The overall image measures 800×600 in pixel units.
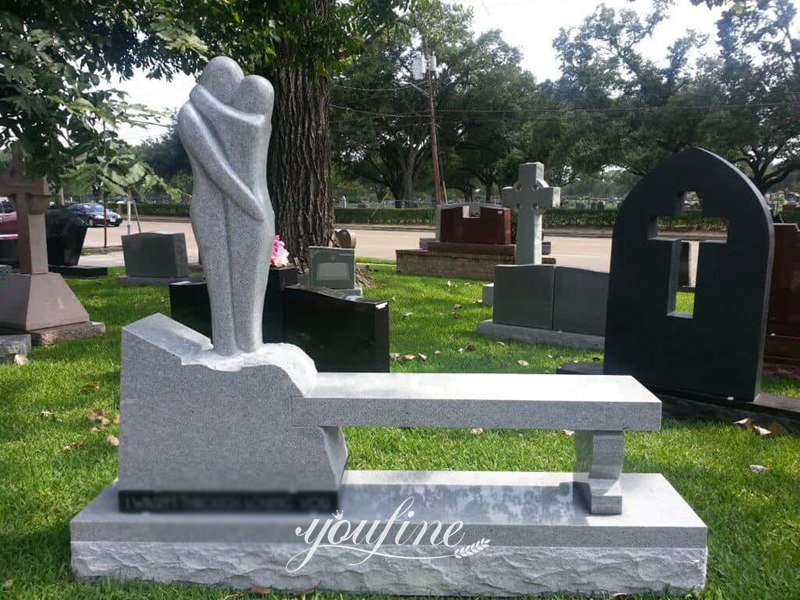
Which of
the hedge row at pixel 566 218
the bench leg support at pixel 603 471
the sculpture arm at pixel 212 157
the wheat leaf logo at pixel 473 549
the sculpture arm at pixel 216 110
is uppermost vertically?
the sculpture arm at pixel 216 110

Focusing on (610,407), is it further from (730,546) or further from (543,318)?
(543,318)

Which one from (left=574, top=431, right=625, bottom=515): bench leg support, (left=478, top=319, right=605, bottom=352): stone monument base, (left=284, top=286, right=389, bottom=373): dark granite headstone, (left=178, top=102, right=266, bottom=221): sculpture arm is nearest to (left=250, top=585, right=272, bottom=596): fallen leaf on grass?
(left=574, top=431, right=625, bottom=515): bench leg support

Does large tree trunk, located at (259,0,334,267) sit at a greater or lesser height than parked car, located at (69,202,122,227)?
greater

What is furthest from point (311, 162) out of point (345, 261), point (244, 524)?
point (244, 524)

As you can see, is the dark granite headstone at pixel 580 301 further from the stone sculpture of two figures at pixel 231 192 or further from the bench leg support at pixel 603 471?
the stone sculpture of two figures at pixel 231 192

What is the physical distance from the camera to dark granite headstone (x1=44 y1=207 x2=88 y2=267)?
13734 mm

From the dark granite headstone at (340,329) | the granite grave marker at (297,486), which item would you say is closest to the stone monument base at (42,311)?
the dark granite headstone at (340,329)

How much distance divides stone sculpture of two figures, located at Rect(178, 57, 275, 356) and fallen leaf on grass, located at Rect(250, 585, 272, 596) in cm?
106

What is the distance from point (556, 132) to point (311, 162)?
28.1 metres

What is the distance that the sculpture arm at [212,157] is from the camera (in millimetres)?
3150

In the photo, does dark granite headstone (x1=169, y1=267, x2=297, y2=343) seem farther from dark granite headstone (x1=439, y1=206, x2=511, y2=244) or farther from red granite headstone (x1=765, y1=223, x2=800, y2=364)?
dark granite headstone (x1=439, y1=206, x2=511, y2=244)

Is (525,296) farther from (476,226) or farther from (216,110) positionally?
(476,226)

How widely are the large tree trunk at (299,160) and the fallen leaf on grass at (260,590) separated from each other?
8.23 metres

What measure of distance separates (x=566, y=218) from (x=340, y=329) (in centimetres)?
3267
